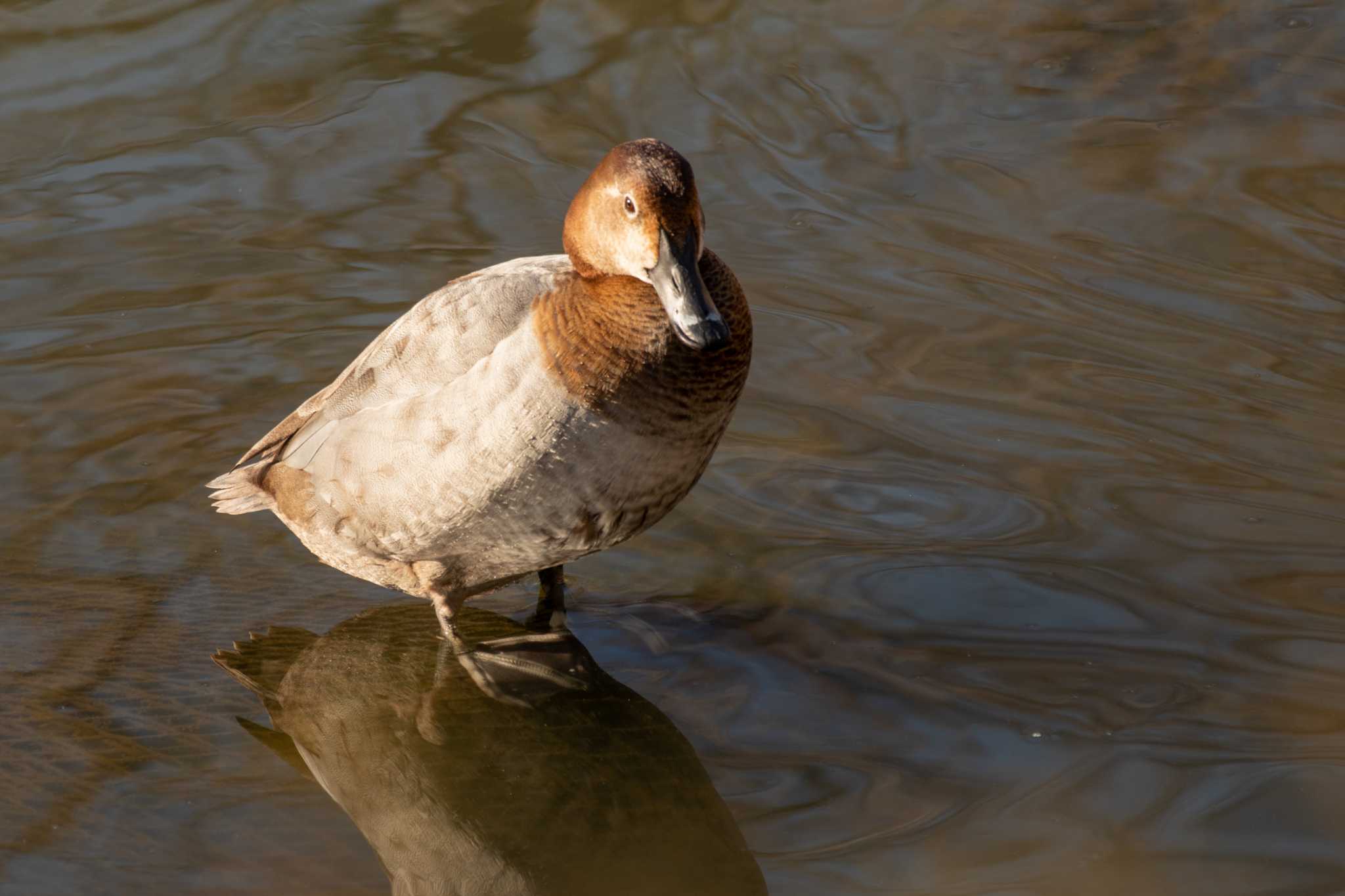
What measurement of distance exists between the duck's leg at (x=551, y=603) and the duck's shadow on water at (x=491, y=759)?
0.21ft

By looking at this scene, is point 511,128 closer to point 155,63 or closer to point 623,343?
point 155,63

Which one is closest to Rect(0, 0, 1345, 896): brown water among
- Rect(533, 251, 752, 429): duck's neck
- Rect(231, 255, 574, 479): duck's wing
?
Rect(231, 255, 574, 479): duck's wing

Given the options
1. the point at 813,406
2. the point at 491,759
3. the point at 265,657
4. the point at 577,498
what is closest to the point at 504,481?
the point at 577,498

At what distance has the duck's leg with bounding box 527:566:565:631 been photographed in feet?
14.3

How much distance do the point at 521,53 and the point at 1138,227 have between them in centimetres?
320

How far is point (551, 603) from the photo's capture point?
4.39 meters

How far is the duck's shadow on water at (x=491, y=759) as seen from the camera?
11.5 feet

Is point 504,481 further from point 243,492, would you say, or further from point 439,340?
point 243,492

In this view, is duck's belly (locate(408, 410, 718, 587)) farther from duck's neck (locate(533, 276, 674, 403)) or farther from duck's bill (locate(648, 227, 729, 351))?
duck's bill (locate(648, 227, 729, 351))

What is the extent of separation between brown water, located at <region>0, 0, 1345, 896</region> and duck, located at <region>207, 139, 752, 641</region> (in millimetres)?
652

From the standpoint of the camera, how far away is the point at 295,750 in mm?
3945

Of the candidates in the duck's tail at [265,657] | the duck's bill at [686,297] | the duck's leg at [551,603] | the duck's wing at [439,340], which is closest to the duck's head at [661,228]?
the duck's bill at [686,297]

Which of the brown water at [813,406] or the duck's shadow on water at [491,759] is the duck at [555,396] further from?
the brown water at [813,406]

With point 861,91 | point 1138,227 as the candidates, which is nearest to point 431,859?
point 1138,227
